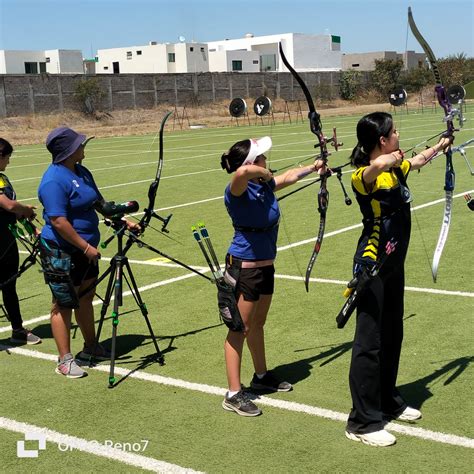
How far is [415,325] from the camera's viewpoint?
20.8 feet

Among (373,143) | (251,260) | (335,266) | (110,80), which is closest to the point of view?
(373,143)

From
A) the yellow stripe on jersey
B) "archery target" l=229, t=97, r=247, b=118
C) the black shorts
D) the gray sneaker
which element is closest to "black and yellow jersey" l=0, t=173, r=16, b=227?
the gray sneaker

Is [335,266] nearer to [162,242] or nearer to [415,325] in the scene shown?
[415,325]

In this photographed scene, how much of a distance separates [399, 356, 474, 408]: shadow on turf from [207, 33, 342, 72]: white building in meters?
82.5

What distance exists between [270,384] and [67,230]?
1.81 m

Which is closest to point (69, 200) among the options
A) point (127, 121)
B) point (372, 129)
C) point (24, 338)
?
point (24, 338)

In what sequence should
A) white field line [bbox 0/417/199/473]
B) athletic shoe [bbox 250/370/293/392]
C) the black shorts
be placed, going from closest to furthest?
1. white field line [bbox 0/417/199/473]
2. the black shorts
3. athletic shoe [bbox 250/370/293/392]

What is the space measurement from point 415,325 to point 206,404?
2257 mm

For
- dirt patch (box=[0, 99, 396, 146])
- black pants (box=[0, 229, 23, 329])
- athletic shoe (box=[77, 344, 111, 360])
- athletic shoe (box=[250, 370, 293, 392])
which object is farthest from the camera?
dirt patch (box=[0, 99, 396, 146])

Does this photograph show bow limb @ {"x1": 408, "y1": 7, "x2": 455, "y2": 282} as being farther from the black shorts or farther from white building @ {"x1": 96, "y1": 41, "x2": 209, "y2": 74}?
white building @ {"x1": 96, "y1": 41, "x2": 209, "y2": 74}

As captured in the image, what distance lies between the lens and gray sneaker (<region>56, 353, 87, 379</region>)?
18.2ft

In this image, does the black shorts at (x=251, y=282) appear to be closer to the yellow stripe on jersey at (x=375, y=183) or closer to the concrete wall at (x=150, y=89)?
the yellow stripe on jersey at (x=375, y=183)

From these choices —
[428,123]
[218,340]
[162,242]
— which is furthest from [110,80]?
[218,340]

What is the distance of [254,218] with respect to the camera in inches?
185
